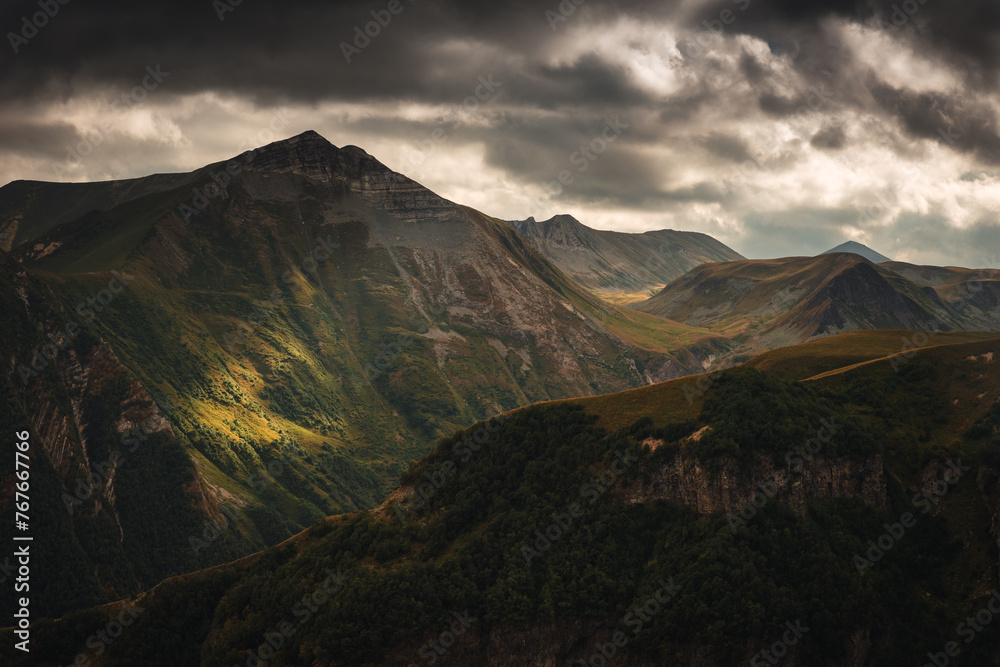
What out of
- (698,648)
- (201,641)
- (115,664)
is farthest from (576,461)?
(115,664)

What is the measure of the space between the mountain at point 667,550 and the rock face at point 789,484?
0.44 meters

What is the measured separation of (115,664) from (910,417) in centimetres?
20401

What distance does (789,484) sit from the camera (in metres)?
149

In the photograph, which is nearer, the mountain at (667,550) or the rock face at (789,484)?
the mountain at (667,550)

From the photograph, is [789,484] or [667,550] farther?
[789,484]

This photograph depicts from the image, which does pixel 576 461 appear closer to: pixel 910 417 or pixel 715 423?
pixel 715 423

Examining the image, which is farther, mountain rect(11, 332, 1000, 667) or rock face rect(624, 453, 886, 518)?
rock face rect(624, 453, 886, 518)

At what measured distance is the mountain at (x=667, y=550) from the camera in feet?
428

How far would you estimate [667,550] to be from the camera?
488ft

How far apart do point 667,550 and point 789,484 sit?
30.8 meters

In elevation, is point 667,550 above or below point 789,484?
below

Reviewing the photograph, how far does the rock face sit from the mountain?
0.44m

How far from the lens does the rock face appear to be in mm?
148500

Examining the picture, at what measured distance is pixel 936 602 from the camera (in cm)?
12938
